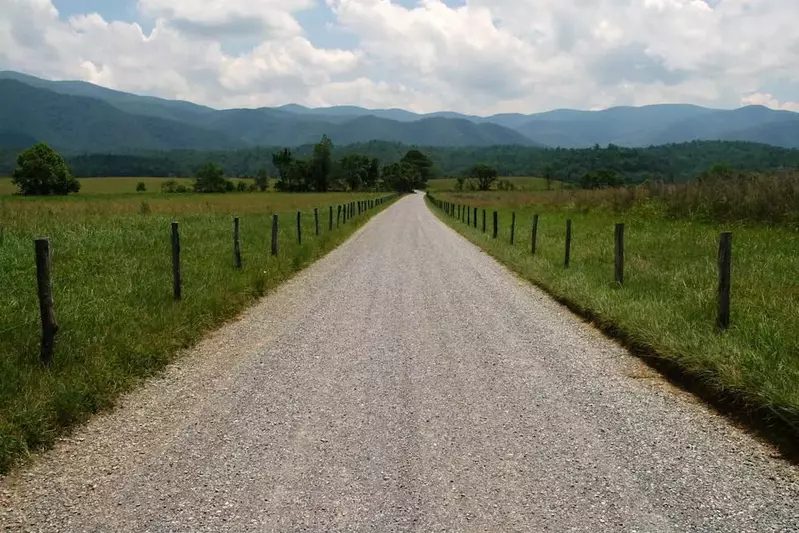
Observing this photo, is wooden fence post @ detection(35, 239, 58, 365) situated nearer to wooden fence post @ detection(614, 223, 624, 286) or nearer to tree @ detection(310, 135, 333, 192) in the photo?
wooden fence post @ detection(614, 223, 624, 286)

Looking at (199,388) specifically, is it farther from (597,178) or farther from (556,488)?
(597,178)

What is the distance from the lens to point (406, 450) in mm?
4355

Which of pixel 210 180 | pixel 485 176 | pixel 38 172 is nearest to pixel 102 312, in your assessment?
pixel 38 172

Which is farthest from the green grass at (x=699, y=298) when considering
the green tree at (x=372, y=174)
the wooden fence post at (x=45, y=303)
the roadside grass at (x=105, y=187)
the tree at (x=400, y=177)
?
the tree at (x=400, y=177)

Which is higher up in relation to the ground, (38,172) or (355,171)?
(355,171)

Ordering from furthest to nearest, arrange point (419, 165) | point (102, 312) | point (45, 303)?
1. point (419, 165)
2. point (102, 312)
3. point (45, 303)

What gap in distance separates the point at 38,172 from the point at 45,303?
299ft

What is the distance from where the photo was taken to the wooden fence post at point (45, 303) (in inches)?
229

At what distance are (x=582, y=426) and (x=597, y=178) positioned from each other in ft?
376

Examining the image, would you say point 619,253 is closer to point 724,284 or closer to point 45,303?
point 724,284

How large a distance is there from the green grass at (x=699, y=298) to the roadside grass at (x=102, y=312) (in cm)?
561

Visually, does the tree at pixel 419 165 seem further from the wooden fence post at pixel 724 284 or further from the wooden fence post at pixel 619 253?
the wooden fence post at pixel 724 284

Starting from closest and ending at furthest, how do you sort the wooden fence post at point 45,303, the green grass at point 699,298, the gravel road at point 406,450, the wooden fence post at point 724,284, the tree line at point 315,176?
the gravel road at point 406,450, the green grass at point 699,298, the wooden fence post at point 45,303, the wooden fence post at point 724,284, the tree line at point 315,176

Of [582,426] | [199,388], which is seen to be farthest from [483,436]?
[199,388]
